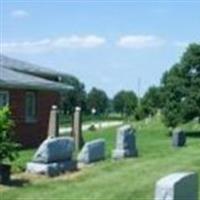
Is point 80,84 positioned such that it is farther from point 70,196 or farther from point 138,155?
point 70,196

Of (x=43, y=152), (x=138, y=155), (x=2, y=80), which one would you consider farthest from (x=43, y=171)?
(x=2, y=80)

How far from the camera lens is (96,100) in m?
120

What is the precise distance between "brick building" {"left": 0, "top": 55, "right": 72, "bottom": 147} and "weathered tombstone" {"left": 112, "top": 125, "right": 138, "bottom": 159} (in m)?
9.01

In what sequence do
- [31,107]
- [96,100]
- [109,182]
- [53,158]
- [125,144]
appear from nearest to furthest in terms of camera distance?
[109,182], [53,158], [125,144], [31,107], [96,100]

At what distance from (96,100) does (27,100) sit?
84417 millimetres

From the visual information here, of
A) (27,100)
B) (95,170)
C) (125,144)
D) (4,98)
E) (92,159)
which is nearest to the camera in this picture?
(95,170)

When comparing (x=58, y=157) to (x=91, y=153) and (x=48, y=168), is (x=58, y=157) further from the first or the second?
(x=91, y=153)

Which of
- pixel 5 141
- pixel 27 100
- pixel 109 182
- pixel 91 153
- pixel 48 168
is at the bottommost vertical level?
pixel 109 182

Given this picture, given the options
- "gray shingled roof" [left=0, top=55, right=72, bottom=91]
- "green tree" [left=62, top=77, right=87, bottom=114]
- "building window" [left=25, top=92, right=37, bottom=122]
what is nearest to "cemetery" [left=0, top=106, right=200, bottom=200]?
"gray shingled roof" [left=0, top=55, right=72, bottom=91]

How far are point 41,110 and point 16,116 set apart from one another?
2.05 m

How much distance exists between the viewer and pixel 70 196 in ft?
53.1

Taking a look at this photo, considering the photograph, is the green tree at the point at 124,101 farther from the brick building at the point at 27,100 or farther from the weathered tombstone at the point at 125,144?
the weathered tombstone at the point at 125,144

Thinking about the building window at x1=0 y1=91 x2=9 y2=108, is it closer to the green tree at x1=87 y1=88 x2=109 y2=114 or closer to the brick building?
the brick building

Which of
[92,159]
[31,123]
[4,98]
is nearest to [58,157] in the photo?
[92,159]
